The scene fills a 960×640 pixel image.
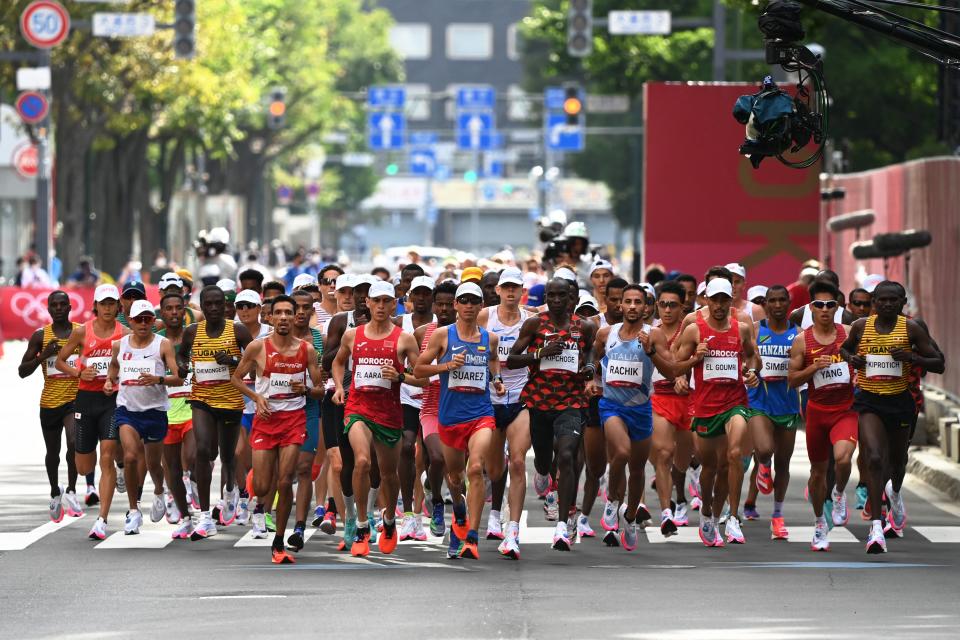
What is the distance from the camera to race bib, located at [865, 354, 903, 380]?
14617mm

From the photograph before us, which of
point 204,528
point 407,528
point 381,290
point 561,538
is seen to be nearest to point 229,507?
point 204,528

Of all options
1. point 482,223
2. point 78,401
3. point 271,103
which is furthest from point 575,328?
point 482,223

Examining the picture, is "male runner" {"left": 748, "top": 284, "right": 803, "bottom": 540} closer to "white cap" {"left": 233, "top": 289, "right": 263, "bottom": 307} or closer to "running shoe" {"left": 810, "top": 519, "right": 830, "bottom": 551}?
"running shoe" {"left": 810, "top": 519, "right": 830, "bottom": 551}

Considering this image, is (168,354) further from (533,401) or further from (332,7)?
(332,7)

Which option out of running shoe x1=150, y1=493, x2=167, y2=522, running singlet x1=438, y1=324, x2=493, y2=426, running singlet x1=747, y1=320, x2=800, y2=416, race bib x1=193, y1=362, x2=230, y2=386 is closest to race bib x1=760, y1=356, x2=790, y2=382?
running singlet x1=747, y1=320, x2=800, y2=416

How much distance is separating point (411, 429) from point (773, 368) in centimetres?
244

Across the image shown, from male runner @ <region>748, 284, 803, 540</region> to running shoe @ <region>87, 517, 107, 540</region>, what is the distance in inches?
167

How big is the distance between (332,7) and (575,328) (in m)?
71.5

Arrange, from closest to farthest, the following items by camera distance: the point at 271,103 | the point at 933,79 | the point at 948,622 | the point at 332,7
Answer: the point at 948,622, the point at 933,79, the point at 271,103, the point at 332,7

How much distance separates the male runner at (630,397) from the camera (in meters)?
14.5

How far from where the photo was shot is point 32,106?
1438 inches

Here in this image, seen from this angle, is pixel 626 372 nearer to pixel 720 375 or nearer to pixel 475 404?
pixel 720 375

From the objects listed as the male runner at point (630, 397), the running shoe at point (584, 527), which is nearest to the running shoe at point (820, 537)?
the male runner at point (630, 397)

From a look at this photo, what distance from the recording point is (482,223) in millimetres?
136250
